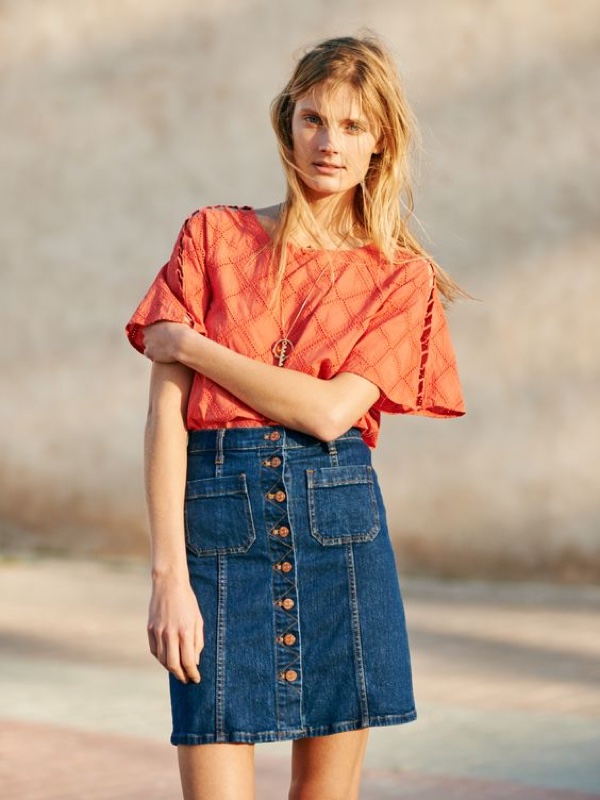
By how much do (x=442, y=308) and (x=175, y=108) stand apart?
23.6ft

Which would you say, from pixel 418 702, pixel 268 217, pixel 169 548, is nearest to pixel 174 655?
pixel 169 548

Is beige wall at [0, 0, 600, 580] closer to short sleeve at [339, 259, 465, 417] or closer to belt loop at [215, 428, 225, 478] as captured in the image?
short sleeve at [339, 259, 465, 417]

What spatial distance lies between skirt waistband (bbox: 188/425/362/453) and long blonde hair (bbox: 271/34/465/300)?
26 centimetres

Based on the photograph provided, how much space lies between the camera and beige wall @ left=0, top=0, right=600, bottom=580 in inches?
348

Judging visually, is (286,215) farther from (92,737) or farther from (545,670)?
(545,670)

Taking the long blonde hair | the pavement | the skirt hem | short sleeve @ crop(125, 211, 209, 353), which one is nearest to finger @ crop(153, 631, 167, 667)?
the skirt hem

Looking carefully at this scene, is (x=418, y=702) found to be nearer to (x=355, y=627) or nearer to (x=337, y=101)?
Answer: (x=355, y=627)

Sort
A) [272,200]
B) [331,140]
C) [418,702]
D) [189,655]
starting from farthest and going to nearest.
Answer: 1. [272,200]
2. [418,702]
3. [331,140]
4. [189,655]

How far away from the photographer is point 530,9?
8.87 m

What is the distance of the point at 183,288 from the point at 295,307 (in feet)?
0.67

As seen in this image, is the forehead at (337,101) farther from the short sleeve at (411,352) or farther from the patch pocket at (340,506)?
the patch pocket at (340,506)

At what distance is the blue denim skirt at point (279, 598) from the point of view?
8.30ft

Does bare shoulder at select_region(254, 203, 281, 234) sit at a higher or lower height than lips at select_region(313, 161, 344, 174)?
lower

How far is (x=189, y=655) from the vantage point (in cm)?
248
